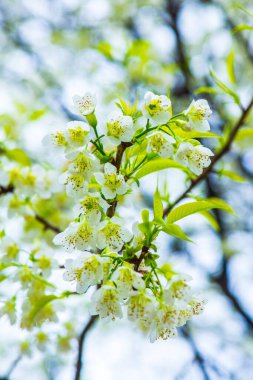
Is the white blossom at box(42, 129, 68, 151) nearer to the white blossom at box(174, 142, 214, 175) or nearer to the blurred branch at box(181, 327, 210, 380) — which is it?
the white blossom at box(174, 142, 214, 175)

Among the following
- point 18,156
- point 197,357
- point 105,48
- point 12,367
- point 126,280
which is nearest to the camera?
point 126,280

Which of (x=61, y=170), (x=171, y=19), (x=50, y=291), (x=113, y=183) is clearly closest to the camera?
(x=113, y=183)

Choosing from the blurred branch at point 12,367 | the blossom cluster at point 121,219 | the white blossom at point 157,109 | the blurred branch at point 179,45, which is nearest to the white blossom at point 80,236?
the blossom cluster at point 121,219

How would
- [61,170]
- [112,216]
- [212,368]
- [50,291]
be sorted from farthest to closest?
[212,368], [61,170], [50,291], [112,216]

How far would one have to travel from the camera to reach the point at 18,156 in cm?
198

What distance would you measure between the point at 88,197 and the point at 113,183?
0.09 meters

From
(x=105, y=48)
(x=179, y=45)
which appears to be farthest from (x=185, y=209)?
(x=179, y=45)

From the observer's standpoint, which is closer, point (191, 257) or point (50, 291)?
point (50, 291)

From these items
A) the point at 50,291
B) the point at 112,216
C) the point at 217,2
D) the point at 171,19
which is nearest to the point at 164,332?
the point at 112,216

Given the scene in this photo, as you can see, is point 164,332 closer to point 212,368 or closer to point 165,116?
point 165,116

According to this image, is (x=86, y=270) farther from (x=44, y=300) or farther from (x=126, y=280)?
(x=44, y=300)

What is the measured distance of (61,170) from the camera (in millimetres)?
2252

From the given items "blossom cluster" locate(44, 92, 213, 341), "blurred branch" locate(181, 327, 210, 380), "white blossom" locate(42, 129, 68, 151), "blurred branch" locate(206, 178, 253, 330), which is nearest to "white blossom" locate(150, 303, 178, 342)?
"blossom cluster" locate(44, 92, 213, 341)

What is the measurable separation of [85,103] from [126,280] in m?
0.47
